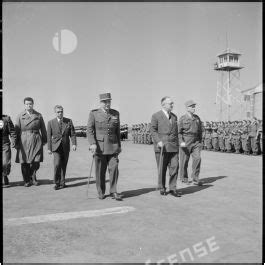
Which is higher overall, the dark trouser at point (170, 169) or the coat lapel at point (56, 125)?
the coat lapel at point (56, 125)

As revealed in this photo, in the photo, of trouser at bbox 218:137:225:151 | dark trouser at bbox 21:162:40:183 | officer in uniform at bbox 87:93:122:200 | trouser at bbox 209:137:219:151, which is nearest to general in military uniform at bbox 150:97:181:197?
officer in uniform at bbox 87:93:122:200

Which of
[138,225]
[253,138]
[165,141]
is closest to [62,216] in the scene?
[138,225]

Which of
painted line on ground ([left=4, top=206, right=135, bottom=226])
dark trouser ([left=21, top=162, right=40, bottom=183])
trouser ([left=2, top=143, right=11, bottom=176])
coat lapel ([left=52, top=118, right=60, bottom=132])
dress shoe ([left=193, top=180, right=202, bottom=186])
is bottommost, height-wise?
painted line on ground ([left=4, top=206, right=135, bottom=226])

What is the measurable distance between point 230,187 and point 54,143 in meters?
3.81

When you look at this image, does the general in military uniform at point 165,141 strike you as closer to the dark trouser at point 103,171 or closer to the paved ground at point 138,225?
the paved ground at point 138,225

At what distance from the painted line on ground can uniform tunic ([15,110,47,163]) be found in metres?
3.03

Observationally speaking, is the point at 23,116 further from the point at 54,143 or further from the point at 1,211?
the point at 1,211

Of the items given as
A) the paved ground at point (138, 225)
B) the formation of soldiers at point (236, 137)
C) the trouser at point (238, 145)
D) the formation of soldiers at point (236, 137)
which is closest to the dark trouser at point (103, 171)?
the paved ground at point (138, 225)

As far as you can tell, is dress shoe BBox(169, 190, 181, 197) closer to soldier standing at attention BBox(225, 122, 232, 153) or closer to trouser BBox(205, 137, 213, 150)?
soldier standing at attention BBox(225, 122, 232, 153)

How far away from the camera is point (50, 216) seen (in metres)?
A: 5.38

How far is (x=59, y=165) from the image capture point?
791cm

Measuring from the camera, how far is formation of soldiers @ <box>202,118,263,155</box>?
15.9 metres

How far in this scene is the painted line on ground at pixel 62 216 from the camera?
5.09m

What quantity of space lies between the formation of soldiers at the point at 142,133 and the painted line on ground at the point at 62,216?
2310cm
